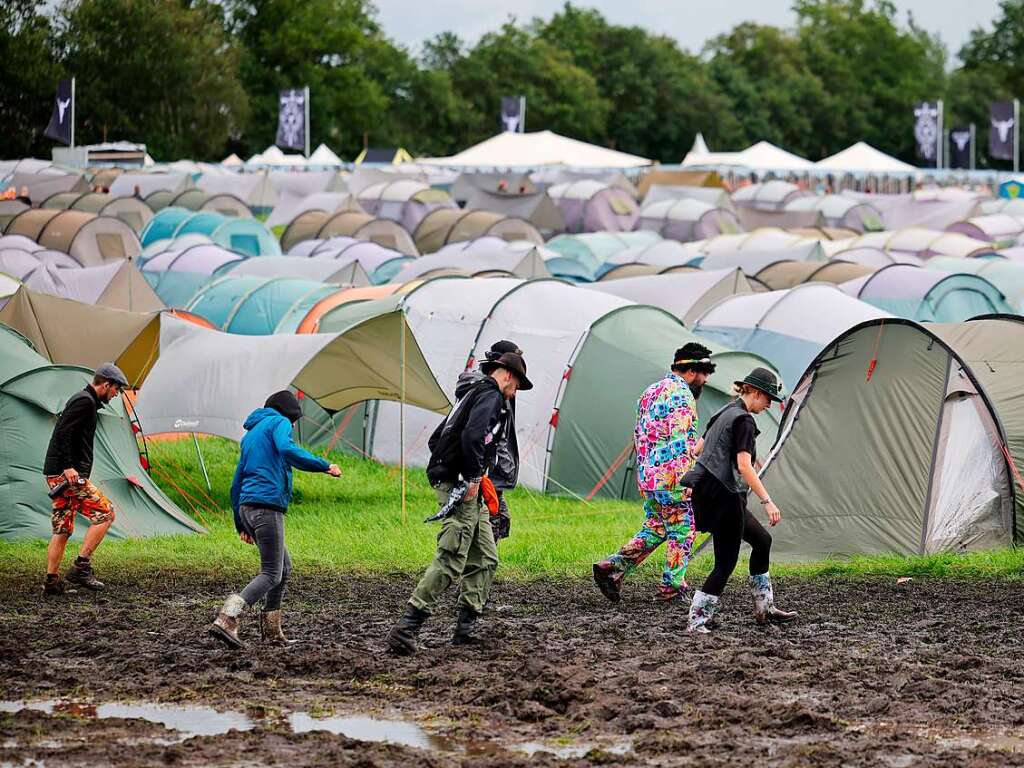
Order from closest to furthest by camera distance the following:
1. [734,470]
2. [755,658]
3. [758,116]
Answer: [755,658] < [734,470] < [758,116]

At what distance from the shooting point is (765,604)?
9344 mm

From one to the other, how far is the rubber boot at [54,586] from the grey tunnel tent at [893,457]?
535 centimetres

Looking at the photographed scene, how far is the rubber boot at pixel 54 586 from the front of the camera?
1065cm

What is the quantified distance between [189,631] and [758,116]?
97.0 m

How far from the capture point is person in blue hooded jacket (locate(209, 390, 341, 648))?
28.8ft

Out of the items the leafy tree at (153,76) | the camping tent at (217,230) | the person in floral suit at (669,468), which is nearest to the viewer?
the person in floral suit at (669,468)

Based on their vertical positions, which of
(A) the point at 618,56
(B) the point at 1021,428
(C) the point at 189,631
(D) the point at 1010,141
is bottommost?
(C) the point at 189,631

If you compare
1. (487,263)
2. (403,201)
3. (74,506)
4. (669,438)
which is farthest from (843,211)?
(74,506)

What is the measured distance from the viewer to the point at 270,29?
9106 cm

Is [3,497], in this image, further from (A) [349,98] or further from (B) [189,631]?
(A) [349,98]

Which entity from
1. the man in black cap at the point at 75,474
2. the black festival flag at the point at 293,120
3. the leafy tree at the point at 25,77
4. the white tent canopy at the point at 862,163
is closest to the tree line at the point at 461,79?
the leafy tree at the point at 25,77

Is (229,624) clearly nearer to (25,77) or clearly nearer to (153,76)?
(25,77)

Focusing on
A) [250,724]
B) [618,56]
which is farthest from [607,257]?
[618,56]

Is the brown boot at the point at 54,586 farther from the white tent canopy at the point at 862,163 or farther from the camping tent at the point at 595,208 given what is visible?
the white tent canopy at the point at 862,163
